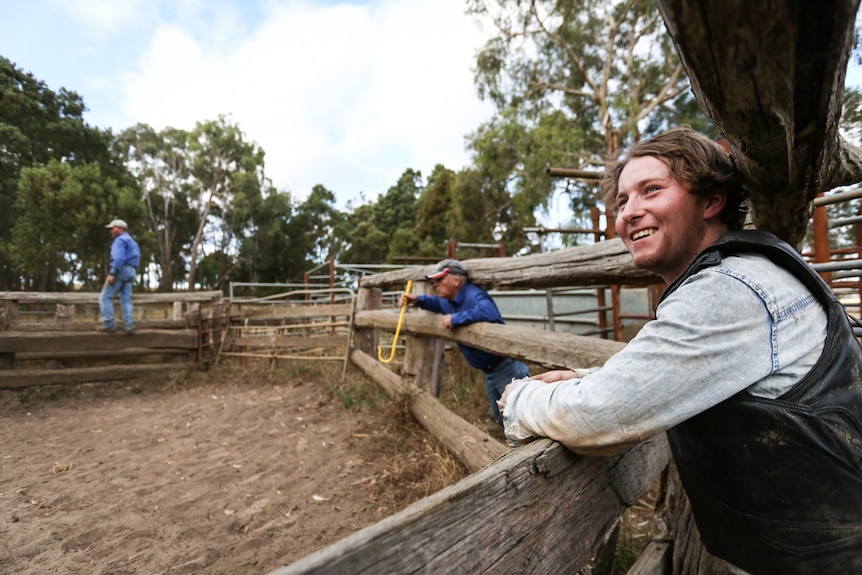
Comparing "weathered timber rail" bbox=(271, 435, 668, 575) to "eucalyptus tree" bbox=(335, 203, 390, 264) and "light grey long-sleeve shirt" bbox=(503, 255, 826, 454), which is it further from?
"eucalyptus tree" bbox=(335, 203, 390, 264)

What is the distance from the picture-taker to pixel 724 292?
78 centimetres

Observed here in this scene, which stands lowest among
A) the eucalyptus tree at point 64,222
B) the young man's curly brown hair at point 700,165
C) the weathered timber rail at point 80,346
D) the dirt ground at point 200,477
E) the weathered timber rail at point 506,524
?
the dirt ground at point 200,477

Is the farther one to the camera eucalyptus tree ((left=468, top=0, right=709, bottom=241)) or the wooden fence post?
eucalyptus tree ((left=468, top=0, right=709, bottom=241))

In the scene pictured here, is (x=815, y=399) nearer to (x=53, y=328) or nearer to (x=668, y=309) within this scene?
(x=668, y=309)

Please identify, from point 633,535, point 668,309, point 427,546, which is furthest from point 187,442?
point 668,309

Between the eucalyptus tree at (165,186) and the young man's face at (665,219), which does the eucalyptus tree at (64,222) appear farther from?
the young man's face at (665,219)

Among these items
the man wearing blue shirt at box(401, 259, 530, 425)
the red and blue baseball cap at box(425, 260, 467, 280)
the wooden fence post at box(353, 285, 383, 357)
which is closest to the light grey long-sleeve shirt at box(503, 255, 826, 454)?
the man wearing blue shirt at box(401, 259, 530, 425)

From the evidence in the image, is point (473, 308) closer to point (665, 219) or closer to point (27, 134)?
point (665, 219)

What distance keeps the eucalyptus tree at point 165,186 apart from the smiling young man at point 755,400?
32.9m

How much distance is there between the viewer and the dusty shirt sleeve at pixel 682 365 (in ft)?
2.48

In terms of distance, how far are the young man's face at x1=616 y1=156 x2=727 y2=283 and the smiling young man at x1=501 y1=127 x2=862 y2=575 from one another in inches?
6.8

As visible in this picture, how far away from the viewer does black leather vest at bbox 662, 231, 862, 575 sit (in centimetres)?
78

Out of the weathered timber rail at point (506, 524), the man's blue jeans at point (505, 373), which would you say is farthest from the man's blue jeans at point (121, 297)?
the weathered timber rail at point (506, 524)

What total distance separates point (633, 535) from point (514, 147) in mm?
15893
